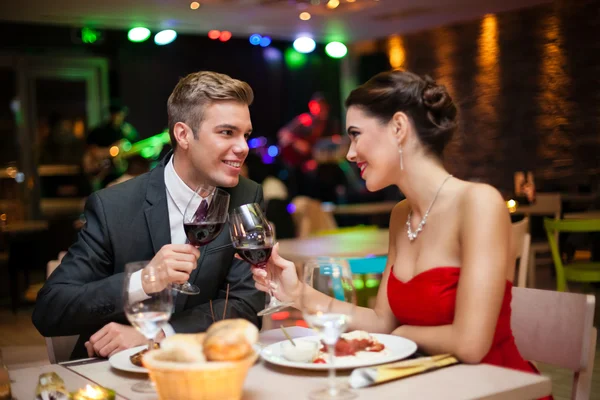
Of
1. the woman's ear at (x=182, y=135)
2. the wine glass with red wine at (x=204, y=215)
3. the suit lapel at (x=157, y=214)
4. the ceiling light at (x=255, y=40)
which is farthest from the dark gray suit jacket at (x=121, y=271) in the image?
the ceiling light at (x=255, y=40)

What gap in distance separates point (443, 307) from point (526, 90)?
488cm

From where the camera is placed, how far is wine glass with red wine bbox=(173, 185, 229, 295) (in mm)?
1934

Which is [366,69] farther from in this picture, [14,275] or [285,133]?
[14,275]

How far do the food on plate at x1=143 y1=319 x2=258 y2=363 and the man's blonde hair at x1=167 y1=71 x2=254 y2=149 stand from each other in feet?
4.04

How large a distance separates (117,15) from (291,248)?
4.92 metres

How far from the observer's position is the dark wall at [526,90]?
5.75 metres

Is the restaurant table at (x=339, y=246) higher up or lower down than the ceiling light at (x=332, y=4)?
lower down

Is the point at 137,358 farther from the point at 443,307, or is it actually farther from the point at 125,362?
the point at 443,307

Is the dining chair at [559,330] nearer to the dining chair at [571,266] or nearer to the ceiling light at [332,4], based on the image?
the dining chair at [571,266]

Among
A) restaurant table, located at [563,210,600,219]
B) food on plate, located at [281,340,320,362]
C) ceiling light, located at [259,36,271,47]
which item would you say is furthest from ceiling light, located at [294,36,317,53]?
food on plate, located at [281,340,320,362]

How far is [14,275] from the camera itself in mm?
7699

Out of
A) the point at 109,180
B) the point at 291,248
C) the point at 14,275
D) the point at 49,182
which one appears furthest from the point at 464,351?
the point at 49,182

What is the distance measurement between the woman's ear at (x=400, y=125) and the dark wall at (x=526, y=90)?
4260mm

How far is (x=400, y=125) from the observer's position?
1.95 metres
